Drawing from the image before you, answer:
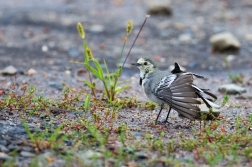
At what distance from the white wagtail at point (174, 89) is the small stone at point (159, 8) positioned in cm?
641

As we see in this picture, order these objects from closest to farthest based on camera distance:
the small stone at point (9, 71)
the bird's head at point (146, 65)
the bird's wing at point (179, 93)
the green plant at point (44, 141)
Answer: the green plant at point (44, 141), the bird's wing at point (179, 93), the bird's head at point (146, 65), the small stone at point (9, 71)

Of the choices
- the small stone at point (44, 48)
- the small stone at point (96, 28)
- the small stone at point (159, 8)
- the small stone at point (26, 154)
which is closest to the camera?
the small stone at point (26, 154)

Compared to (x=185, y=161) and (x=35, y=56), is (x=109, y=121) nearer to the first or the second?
(x=185, y=161)

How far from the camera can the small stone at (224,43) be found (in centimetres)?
1050

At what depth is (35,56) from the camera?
10.3m

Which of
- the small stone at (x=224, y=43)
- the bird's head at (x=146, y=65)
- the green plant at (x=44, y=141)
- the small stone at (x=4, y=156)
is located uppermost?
the small stone at (x=224, y=43)

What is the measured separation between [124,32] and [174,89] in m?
6.07

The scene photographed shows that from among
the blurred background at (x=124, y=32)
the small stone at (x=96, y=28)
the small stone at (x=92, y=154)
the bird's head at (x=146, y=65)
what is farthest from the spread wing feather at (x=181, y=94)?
the small stone at (x=96, y=28)

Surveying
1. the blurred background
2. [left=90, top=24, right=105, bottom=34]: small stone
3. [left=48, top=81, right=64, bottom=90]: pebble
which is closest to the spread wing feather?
[left=48, top=81, right=64, bottom=90]: pebble

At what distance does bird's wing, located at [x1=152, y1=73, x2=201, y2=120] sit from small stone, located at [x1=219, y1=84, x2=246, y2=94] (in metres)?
2.28

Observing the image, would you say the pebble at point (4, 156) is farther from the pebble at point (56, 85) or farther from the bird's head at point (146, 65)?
the pebble at point (56, 85)

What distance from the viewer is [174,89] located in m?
5.89

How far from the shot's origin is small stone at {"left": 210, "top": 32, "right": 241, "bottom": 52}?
10500mm

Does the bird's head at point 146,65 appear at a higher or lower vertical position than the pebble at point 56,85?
higher
